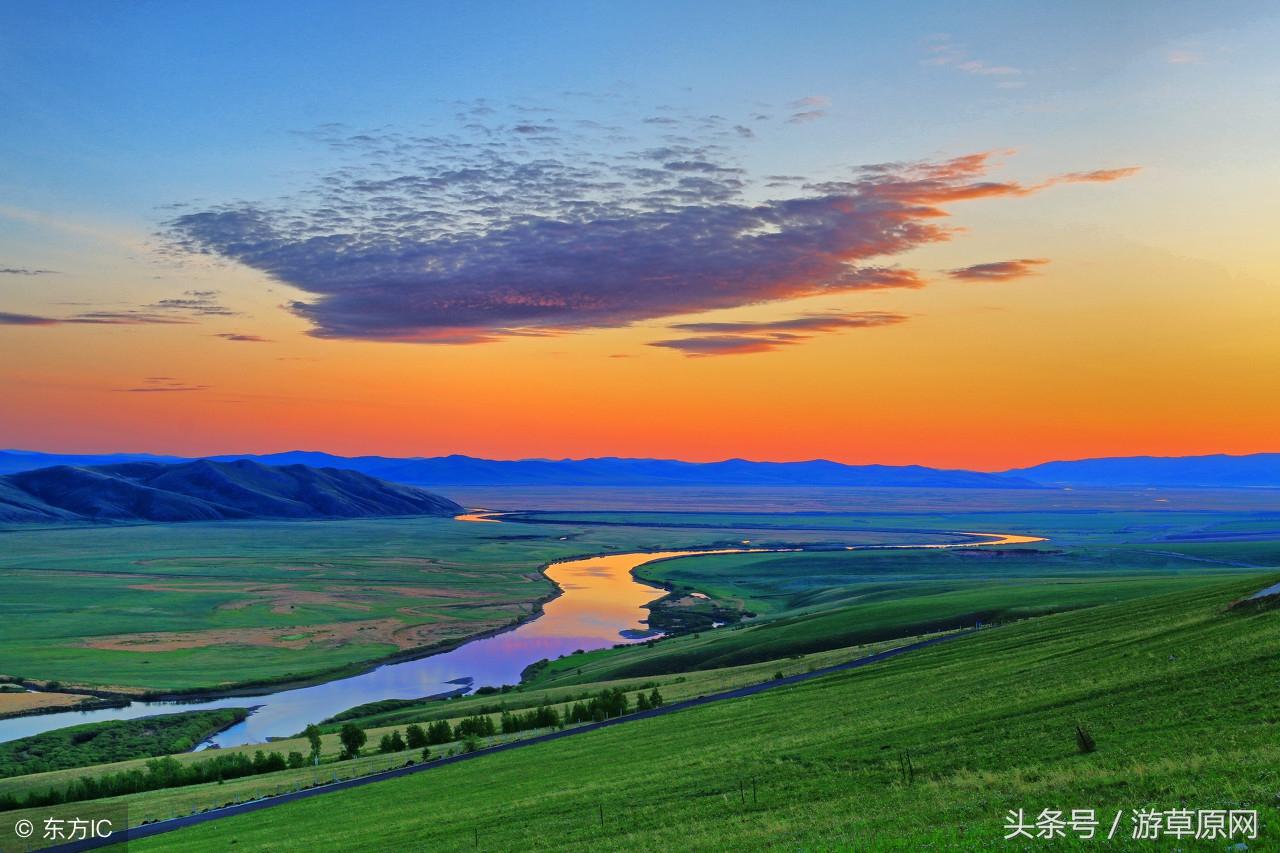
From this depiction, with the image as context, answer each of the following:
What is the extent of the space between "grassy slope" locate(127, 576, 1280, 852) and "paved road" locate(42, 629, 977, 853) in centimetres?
204

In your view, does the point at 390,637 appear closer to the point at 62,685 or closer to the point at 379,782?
the point at 62,685

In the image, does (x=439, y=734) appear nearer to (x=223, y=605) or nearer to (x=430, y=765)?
(x=430, y=765)

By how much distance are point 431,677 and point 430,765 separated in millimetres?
50813

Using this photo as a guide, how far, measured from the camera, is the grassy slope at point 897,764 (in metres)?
19.5

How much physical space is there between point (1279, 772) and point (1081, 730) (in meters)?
5.99

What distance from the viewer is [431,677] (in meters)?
93.8

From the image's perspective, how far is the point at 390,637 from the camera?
114m

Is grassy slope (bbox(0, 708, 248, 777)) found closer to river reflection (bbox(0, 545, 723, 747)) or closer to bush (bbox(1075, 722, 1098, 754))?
river reflection (bbox(0, 545, 723, 747))

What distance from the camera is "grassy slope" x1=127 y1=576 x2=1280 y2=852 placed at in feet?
64.0

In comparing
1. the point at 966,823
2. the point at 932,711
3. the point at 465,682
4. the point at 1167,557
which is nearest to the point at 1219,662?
the point at 932,711

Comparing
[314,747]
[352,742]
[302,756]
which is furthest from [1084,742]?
[302,756]

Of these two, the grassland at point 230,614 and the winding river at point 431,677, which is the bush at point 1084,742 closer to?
the winding river at point 431,677

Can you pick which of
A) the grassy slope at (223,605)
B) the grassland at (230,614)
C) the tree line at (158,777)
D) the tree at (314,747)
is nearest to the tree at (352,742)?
the tree at (314,747)

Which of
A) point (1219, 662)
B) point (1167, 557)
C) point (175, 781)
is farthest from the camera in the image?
point (1167, 557)
